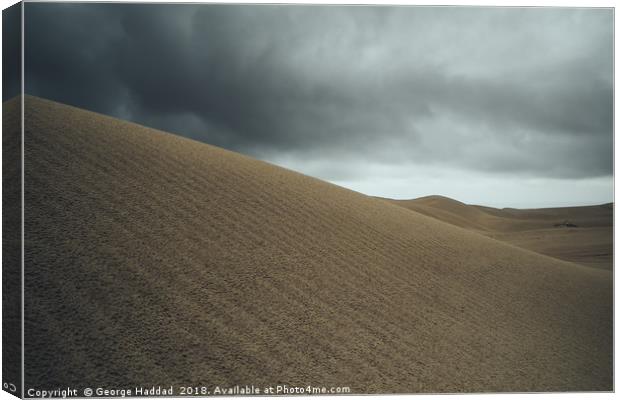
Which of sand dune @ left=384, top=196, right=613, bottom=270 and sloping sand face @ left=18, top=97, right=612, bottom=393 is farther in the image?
sand dune @ left=384, top=196, right=613, bottom=270

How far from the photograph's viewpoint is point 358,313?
355 cm

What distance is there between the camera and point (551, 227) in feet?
52.2

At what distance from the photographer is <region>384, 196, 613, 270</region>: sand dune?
4.79 meters

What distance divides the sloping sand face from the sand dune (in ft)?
2.96

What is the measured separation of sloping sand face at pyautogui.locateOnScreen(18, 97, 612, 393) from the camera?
114 inches

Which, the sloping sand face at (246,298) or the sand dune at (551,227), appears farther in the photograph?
the sand dune at (551,227)

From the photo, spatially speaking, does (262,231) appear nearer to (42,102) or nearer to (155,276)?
(155,276)

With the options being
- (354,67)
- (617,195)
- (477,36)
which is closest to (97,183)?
(354,67)

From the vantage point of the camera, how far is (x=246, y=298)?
11.2 feet

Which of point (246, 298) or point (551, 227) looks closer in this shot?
point (246, 298)

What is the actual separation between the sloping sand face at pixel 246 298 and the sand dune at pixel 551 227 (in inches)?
35.5

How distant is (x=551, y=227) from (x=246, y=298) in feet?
51.2

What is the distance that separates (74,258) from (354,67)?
2.88 metres

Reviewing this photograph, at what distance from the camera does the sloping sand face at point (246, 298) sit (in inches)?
114
